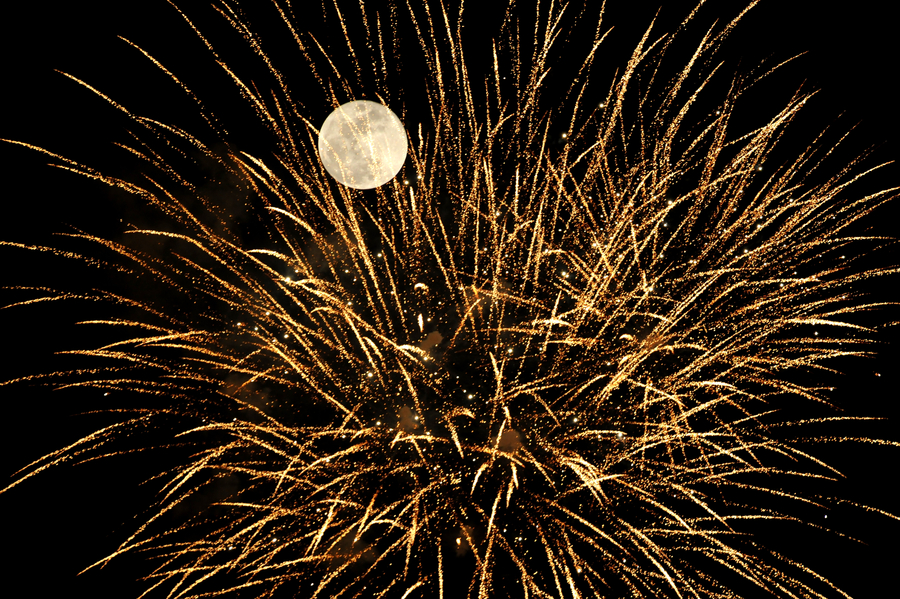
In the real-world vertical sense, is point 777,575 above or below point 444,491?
below

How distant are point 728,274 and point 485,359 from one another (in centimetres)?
429

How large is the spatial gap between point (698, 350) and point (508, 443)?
346 centimetres

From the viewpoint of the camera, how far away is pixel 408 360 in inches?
281

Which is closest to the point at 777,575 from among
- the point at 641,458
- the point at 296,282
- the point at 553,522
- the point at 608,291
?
the point at 641,458

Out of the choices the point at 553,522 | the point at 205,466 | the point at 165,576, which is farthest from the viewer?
the point at 553,522

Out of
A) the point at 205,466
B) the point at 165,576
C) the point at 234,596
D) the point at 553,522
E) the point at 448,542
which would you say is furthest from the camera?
the point at 448,542

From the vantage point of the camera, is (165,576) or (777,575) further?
(165,576)

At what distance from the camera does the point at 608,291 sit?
632 centimetres

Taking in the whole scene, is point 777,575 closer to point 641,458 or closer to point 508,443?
point 641,458

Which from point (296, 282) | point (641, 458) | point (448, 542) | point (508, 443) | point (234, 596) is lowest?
point (448, 542)

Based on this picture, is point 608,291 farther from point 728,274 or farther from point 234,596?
point 234,596

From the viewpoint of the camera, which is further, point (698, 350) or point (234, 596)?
point (234, 596)

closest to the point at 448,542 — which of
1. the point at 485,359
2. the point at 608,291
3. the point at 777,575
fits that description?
the point at 485,359

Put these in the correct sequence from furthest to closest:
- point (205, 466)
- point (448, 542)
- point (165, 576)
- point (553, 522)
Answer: point (448, 542)
point (553, 522)
point (165, 576)
point (205, 466)
